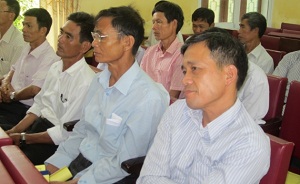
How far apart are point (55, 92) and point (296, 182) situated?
1.58 meters

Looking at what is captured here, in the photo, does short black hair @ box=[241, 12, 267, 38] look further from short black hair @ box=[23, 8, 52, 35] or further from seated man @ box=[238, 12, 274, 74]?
short black hair @ box=[23, 8, 52, 35]

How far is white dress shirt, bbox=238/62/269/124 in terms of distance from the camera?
8.14 ft

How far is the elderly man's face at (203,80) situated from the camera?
1331mm

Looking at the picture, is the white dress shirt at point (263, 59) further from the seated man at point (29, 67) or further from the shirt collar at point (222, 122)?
the shirt collar at point (222, 122)

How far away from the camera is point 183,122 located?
4.84ft

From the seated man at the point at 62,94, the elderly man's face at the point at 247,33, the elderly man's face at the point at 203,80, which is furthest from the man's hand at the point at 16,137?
the elderly man's face at the point at 247,33

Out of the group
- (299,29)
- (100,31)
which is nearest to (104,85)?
(100,31)

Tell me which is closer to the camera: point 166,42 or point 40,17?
point 40,17

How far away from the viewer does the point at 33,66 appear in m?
3.09

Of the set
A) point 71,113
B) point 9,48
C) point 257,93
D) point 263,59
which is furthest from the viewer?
point 9,48

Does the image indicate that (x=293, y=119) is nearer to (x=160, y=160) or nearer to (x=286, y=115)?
(x=286, y=115)

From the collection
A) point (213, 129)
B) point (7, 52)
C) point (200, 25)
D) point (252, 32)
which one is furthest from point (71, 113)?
point (200, 25)

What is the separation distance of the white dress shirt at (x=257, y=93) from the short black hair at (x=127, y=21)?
88cm

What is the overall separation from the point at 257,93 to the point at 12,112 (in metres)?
1.84
